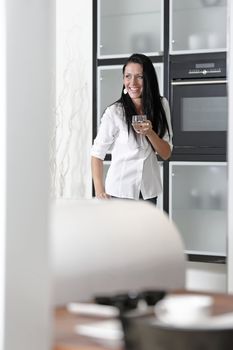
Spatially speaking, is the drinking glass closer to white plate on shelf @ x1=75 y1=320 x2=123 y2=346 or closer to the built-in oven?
the built-in oven

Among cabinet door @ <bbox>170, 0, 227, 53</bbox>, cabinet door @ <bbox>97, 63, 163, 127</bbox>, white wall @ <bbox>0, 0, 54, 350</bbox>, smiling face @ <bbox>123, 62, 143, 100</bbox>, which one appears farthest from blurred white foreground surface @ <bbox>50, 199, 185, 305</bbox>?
cabinet door @ <bbox>97, 63, 163, 127</bbox>

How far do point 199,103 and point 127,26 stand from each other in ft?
2.52

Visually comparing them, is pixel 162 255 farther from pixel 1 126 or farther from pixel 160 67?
pixel 160 67

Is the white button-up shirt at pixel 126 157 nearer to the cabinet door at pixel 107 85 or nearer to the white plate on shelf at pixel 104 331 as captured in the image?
the cabinet door at pixel 107 85

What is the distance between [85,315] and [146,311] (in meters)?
0.19

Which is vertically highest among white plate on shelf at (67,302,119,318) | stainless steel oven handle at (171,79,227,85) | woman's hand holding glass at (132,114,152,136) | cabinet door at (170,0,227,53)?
cabinet door at (170,0,227,53)

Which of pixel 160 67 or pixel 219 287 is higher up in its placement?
pixel 160 67

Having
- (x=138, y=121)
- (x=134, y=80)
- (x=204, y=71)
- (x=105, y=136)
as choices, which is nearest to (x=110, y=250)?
(x=138, y=121)

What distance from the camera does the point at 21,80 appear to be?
673mm

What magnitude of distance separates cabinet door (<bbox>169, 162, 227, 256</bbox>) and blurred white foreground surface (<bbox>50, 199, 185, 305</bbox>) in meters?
2.84

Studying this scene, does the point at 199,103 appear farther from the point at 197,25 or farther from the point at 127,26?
the point at 127,26

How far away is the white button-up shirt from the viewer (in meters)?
3.62

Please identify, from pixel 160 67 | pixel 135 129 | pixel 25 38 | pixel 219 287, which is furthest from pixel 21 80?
pixel 160 67

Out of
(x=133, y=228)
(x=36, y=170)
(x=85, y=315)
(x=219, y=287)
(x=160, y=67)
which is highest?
(x=160, y=67)
